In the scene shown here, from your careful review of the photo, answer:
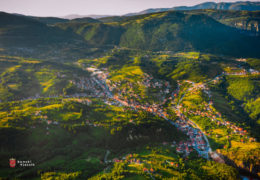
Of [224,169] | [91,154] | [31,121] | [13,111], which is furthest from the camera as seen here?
[13,111]

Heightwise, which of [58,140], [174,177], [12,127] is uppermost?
[12,127]

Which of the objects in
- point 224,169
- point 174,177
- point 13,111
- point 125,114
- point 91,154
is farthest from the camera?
point 125,114

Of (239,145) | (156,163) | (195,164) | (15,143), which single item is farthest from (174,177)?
(15,143)

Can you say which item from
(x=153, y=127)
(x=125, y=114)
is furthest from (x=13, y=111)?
(x=153, y=127)

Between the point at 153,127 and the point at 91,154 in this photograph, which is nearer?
the point at 91,154

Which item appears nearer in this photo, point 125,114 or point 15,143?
point 15,143

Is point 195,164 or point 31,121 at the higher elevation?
point 31,121

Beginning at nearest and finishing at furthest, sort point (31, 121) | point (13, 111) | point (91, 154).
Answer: point (91, 154) < point (31, 121) < point (13, 111)

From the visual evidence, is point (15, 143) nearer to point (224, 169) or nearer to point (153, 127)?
point (153, 127)

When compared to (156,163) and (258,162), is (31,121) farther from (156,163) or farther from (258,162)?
(258,162)
